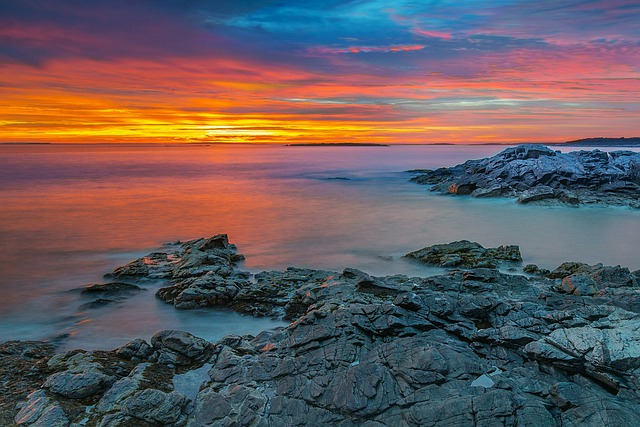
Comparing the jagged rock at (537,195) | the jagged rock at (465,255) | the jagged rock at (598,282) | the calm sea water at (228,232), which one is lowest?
the calm sea water at (228,232)

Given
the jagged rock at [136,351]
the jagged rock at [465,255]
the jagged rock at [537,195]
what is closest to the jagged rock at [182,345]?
the jagged rock at [136,351]

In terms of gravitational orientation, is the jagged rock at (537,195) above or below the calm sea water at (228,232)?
above

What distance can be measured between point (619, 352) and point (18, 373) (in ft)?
39.0

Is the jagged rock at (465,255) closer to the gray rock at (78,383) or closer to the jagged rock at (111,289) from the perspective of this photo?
the jagged rock at (111,289)

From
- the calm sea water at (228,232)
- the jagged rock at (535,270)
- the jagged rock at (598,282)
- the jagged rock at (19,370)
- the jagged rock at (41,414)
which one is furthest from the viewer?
the jagged rock at (535,270)

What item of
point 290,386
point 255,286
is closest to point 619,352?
point 290,386

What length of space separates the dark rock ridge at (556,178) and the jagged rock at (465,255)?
18151 millimetres

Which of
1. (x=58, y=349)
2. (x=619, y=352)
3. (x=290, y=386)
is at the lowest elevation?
(x=58, y=349)

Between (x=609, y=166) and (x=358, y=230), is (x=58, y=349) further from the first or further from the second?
(x=609, y=166)

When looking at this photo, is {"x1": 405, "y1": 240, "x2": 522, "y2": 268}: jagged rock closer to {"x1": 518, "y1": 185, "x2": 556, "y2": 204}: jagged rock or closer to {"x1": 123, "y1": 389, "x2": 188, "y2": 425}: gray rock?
{"x1": 123, "y1": 389, "x2": 188, "y2": 425}: gray rock

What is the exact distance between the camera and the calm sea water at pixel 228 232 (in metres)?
13.8

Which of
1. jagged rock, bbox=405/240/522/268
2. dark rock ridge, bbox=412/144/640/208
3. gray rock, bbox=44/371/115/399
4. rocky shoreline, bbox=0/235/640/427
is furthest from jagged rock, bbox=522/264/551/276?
dark rock ridge, bbox=412/144/640/208

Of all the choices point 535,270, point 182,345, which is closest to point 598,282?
point 535,270

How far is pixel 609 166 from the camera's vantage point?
42594mm
